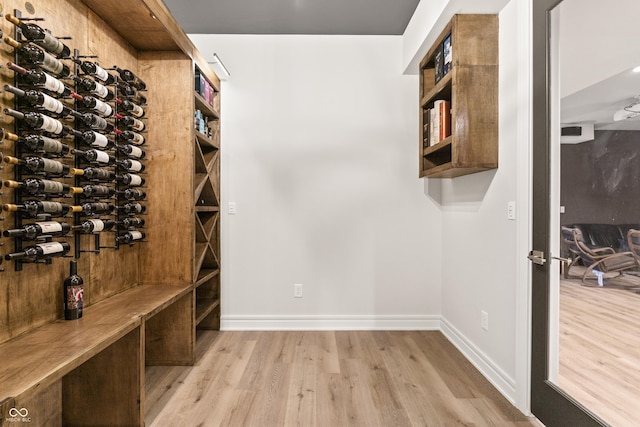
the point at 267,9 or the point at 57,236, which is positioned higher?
the point at 267,9

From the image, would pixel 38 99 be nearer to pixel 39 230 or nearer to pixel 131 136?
pixel 39 230

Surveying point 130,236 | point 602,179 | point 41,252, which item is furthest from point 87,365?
point 602,179

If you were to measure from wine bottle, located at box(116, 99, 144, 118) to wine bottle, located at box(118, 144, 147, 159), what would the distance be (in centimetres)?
23

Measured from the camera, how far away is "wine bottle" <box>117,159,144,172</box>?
7.50 ft

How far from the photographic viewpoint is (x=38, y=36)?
1569 mm

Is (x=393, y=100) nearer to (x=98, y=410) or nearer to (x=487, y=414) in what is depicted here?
(x=487, y=414)

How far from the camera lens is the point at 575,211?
1.74m

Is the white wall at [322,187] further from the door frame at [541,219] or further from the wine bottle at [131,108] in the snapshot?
the door frame at [541,219]

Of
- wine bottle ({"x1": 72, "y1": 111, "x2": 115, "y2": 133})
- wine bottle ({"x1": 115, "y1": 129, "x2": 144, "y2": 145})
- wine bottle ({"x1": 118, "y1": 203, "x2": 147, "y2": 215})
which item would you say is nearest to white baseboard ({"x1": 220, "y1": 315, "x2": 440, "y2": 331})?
wine bottle ({"x1": 118, "y1": 203, "x2": 147, "y2": 215})

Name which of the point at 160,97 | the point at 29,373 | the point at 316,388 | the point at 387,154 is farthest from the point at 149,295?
the point at 387,154

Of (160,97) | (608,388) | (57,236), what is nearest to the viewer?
(608,388)

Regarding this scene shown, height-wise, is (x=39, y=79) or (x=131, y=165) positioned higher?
(x=39, y=79)

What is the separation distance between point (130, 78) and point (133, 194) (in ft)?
2.43

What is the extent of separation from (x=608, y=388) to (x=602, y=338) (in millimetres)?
199
